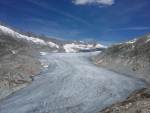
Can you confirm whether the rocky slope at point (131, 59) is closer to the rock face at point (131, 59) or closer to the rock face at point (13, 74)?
the rock face at point (131, 59)

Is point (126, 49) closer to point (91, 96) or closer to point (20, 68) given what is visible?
point (20, 68)

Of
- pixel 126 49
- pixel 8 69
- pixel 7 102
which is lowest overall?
pixel 7 102

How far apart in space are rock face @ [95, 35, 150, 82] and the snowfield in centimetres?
785

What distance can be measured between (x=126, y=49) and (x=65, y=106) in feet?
215

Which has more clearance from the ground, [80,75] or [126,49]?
[126,49]

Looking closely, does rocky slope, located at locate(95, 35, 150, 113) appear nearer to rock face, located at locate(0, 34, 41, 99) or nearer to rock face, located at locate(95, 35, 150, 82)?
rock face, located at locate(95, 35, 150, 82)

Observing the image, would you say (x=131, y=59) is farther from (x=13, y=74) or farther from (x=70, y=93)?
(x=13, y=74)

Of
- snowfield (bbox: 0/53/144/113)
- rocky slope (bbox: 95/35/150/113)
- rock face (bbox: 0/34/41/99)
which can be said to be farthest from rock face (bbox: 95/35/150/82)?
rock face (bbox: 0/34/41/99)

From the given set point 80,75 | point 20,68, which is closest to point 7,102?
point 20,68

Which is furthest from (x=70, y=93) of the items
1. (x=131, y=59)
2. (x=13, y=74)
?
(x=131, y=59)

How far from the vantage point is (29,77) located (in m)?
76.1

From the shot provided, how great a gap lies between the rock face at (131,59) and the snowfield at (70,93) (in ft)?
25.7

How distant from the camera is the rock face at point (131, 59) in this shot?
87.3 metres

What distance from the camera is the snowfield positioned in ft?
165
